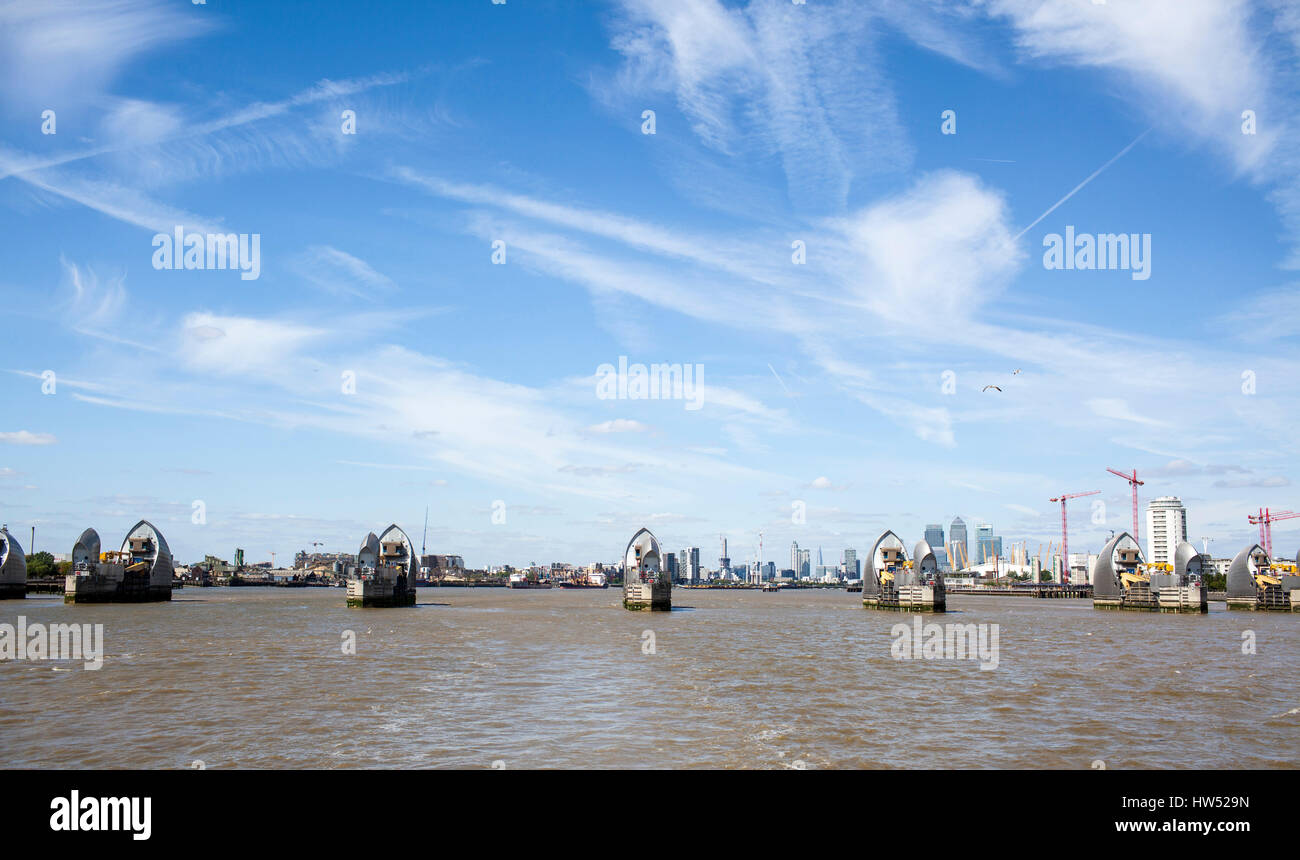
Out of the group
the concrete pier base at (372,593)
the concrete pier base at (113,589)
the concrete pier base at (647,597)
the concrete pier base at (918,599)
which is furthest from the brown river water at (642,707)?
the concrete pier base at (113,589)

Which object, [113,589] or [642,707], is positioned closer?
[642,707]

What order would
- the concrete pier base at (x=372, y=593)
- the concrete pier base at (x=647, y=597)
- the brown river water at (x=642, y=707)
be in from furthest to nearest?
the concrete pier base at (x=372, y=593), the concrete pier base at (x=647, y=597), the brown river water at (x=642, y=707)

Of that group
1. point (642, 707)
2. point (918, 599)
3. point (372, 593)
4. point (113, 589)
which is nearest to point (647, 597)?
point (918, 599)

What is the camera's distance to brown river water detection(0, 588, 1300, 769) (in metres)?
21.8

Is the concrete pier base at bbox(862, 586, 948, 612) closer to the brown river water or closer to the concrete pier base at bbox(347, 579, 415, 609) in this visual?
the brown river water

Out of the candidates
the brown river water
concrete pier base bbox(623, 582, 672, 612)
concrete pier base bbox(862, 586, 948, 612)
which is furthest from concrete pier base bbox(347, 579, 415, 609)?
concrete pier base bbox(862, 586, 948, 612)

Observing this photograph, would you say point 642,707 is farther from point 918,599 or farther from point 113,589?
point 113,589

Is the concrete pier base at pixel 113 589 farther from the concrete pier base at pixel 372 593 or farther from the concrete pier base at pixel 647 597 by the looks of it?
the concrete pier base at pixel 647 597

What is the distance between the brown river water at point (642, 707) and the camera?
21828mm

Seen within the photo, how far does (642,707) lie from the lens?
97.1ft

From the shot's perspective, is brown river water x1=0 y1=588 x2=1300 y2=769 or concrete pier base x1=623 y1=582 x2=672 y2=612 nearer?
brown river water x1=0 y1=588 x2=1300 y2=769

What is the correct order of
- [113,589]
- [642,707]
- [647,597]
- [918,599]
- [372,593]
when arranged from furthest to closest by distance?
[113,589], [372,593], [647,597], [918,599], [642,707]
